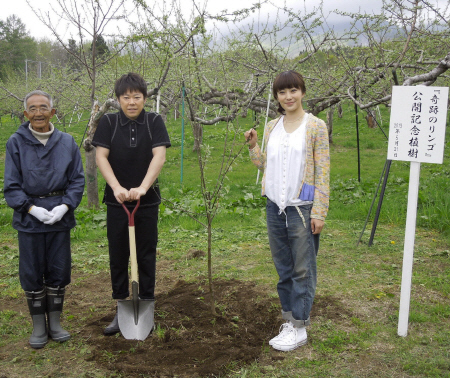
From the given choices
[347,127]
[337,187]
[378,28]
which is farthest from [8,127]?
[378,28]

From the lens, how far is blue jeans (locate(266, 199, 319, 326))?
287cm

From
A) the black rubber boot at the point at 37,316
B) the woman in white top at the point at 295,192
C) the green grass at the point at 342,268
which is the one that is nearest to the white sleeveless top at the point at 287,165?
the woman in white top at the point at 295,192

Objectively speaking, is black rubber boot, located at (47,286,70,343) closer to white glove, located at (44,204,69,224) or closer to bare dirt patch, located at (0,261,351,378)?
bare dirt patch, located at (0,261,351,378)

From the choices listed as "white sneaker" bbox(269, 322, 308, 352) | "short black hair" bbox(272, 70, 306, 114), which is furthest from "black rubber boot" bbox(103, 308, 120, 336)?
"short black hair" bbox(272, 70, 306, 114)

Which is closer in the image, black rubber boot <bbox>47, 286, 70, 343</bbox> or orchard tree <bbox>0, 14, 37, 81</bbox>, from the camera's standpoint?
black rubber boot <bbox>47, 286, 70, 343</bbox>

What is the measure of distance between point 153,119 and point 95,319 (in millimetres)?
1638

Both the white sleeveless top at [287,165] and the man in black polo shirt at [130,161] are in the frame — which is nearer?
the white sleeveless top at [287,165]

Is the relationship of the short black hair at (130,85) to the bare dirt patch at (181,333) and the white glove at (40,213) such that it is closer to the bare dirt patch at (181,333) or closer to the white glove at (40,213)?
the white glove at (40,213)

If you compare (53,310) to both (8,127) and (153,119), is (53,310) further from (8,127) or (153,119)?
(8,127)

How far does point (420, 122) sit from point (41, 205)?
8.71 ft

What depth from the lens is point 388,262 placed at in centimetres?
486

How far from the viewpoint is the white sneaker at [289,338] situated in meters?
2.97

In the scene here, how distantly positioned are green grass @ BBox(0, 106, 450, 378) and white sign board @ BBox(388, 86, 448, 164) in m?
1.13

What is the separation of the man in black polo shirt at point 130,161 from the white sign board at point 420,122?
1639 mm
